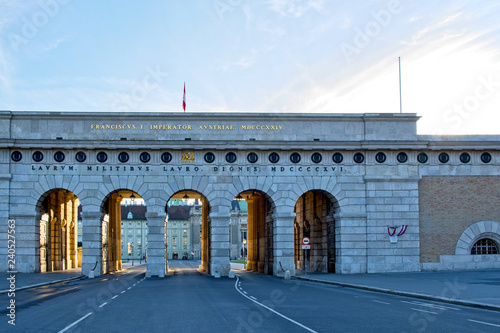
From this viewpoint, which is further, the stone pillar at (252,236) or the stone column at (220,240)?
the stone pillar at (252,236)

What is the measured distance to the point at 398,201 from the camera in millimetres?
52031

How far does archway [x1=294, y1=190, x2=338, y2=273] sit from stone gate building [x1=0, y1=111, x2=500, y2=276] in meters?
2.61

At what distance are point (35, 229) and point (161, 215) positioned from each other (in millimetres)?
9962

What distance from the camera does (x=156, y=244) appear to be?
51438 mm

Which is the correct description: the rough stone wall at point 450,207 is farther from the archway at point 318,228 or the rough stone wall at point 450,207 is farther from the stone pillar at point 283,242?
the stone pillar at point 283,242

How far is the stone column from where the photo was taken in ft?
169

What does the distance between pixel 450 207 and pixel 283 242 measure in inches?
551

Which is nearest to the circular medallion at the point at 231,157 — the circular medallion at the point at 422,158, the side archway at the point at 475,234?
the circular medallion at the point at 422,158

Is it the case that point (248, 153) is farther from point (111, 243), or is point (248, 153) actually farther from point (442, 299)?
point (442, 299)

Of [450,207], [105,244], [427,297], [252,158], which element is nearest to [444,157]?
[450,207]

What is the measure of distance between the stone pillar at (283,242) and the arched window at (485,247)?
1518 centimetres

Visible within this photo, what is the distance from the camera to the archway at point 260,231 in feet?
189

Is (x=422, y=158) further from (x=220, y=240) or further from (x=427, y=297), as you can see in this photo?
(x=427, y=297)

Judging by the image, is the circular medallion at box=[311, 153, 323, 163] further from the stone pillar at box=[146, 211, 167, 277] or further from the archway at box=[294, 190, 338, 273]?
the stone pillar at box=[146, 211, 167, 277]
